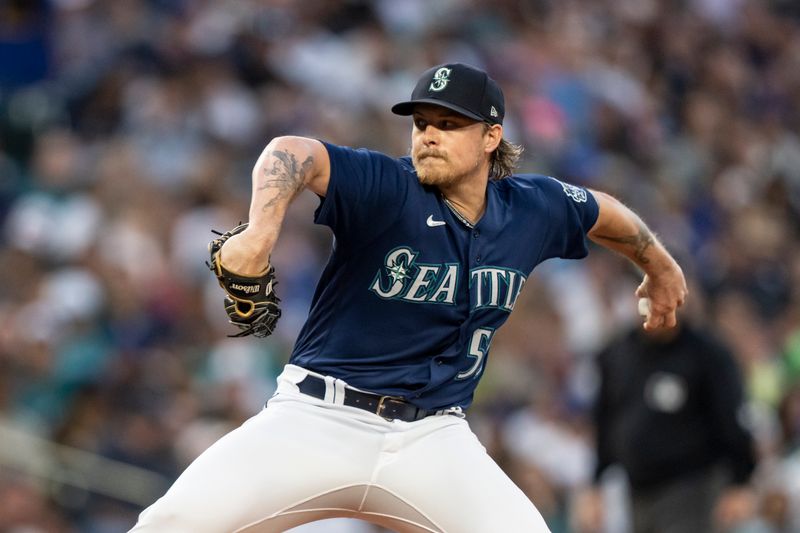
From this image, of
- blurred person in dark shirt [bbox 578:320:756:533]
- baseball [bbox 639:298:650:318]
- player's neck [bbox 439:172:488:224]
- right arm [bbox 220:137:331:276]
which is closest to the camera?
right arm [bbox 220:137:331:276]

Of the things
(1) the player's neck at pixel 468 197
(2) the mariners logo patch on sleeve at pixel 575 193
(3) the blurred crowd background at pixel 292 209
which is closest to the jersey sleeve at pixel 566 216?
(2) the mariners logo patch on sleeve at pixel 575 193

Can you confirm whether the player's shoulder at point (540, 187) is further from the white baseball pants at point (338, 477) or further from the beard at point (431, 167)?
the white baseball pants at point (338, 477)

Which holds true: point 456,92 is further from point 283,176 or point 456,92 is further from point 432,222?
point 283,176

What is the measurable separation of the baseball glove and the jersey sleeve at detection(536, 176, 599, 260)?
1334mm

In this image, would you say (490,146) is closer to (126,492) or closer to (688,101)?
(126,492)

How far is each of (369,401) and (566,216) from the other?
1.08 metres

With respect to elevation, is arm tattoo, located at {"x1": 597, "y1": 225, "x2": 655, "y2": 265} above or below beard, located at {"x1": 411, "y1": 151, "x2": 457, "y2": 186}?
below

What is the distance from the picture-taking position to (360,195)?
14.2ft

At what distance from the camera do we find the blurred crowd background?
855cm

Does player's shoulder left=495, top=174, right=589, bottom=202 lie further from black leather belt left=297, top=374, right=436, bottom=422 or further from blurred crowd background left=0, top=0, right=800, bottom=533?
blurred crowd background left=0, top=0, right=800, bottom=533

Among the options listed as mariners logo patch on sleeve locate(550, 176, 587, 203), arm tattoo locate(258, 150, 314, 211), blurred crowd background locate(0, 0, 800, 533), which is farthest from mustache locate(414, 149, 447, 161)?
blurred crowd background locate(0, 0, 800, 533)

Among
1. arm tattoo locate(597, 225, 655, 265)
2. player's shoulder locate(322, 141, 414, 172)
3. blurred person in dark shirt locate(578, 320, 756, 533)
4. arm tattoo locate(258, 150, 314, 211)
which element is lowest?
blurred person in dark shirt locate(578, 320, 756, 533)

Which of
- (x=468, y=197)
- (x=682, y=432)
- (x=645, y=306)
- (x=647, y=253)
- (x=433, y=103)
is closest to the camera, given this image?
(x=433, y=103)

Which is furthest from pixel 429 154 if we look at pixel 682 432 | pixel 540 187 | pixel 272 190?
pixel 682 432
